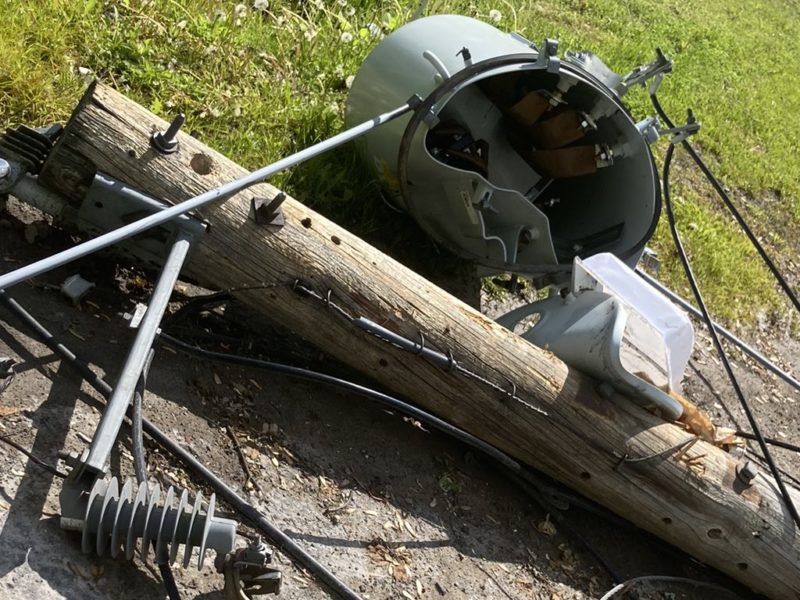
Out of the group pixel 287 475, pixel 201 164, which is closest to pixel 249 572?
pixel 287 475

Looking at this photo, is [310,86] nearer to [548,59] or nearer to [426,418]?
[548,59]

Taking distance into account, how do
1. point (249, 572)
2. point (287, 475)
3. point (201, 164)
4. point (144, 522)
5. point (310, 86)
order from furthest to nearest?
point (310, 86) < point (201, 164) < point (287, 475) < point (249, 572) < point (144, 522)

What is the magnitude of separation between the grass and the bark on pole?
Answer: 2.88 feet

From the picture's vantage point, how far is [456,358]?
10.6ft

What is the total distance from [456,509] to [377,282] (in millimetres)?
903

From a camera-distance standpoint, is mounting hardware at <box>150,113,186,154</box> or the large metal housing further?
the large metal housing

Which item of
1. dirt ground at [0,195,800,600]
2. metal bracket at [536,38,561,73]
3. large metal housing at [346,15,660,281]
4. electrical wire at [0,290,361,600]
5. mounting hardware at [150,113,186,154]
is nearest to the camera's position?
dirt ground at [0,195,800,600]

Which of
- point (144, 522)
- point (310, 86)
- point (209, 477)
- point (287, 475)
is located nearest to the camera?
point (144, 522)

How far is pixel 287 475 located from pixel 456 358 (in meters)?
0.73

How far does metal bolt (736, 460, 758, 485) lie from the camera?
132 inches

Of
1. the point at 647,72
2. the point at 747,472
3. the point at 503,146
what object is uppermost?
the point at 647,72

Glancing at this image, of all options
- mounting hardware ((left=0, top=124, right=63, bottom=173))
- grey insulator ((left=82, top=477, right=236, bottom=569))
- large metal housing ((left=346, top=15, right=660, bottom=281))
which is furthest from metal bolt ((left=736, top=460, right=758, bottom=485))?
mounting hardware ((left=0, top=124, right=63, bottom=173))

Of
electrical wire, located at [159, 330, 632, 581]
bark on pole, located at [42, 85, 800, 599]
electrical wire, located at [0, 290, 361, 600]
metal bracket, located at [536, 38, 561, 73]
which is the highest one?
metal bracket, located at [536, 38, 561, 73]

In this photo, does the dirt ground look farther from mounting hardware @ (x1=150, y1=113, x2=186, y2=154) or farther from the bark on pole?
mounting hardware @ (x1=150, y1=113, x2=186, y2=154)
